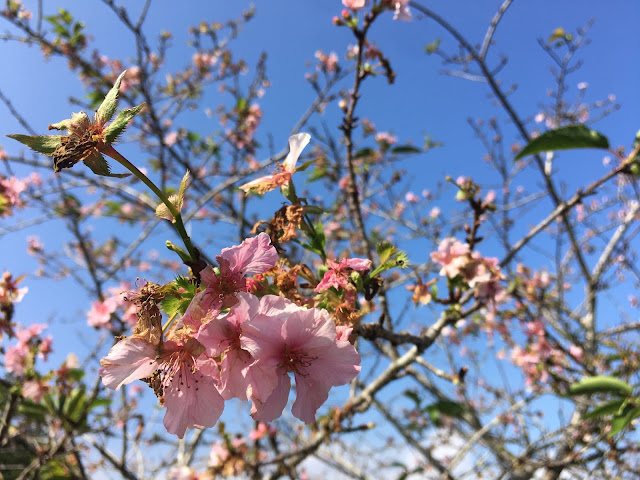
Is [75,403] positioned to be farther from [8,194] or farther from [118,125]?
[118,125]

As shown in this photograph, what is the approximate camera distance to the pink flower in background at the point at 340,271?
885 millimetres

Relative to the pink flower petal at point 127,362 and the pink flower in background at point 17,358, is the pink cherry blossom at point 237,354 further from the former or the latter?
the pink flower in background at point 17,358

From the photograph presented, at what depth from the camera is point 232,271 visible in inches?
30.9

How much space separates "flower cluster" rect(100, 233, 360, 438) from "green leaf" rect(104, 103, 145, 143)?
0.27m

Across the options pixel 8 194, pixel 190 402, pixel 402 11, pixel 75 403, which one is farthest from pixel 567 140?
pixel 75 403

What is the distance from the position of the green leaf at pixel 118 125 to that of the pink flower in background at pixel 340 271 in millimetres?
493

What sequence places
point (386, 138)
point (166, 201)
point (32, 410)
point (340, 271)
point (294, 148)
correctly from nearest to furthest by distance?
point (166, 201) → point (340, 271) → point (294, 148) → point (32, 410) → point (386, 138)

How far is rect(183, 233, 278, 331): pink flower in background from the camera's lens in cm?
75

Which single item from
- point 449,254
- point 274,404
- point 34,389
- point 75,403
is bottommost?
point 274,404

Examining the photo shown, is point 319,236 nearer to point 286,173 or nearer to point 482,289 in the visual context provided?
point 286,173

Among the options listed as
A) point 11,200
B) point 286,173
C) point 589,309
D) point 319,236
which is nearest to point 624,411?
point 319,236

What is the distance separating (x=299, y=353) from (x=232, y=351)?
0.14 meters

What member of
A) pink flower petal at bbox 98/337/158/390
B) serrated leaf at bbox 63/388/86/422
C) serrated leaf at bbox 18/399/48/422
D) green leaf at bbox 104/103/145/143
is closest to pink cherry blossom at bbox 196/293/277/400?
pink flower petal at bbox 98/337/158/390

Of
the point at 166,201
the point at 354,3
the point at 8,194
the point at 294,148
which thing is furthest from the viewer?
the point at 8,194
